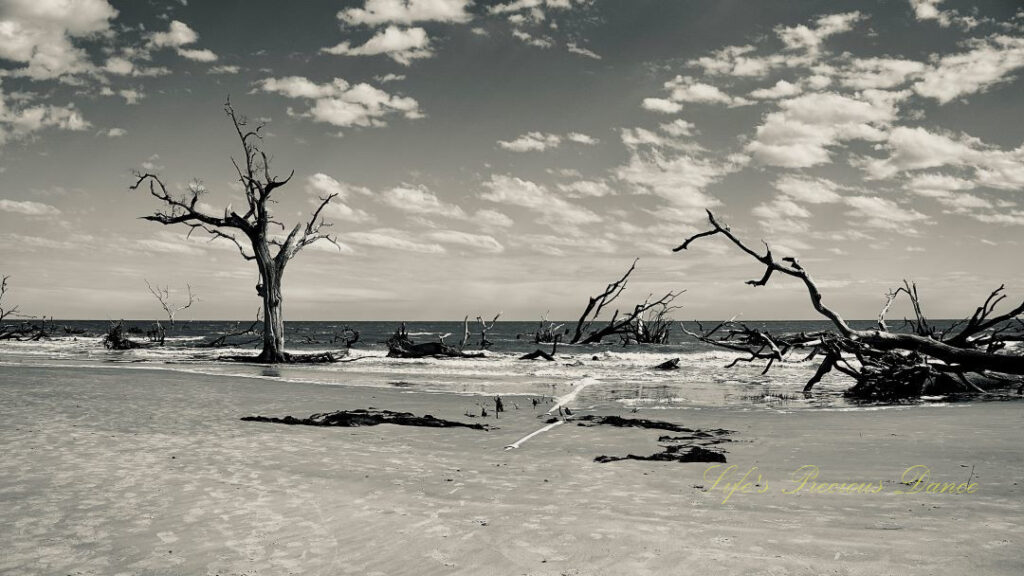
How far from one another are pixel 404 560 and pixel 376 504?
51.3 inches

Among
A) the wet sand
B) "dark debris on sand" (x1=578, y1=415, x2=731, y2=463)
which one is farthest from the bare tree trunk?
"dark debris on sand" (x1=578, y1=415, x2=731, y2=463)

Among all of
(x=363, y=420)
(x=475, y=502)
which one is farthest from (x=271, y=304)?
(x=475, y=502)

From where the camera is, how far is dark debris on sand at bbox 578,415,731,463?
7078mm

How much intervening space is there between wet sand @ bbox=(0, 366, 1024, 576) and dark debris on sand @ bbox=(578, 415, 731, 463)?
216 millimetres

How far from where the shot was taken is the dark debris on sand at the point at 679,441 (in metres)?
7.08

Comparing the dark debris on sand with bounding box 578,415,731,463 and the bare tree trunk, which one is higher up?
the bare tree trunk

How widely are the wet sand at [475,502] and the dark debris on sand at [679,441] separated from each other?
216 mm

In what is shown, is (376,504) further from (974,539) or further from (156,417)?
(156,417)

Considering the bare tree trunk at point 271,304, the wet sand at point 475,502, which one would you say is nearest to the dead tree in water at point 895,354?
the wet sand at point 475,502

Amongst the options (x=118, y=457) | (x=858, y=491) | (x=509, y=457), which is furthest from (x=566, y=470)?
(x=118, y=457)

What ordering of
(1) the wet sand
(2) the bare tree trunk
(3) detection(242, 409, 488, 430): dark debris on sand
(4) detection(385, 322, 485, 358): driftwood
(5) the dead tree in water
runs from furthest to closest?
1. (4) detection(385, 322, 485, 358): driftwood
2. (2) the bare tree trunk
3. (5) the dead tree in water
4. (3) detection(242, 409, 488, 430): dark debris on sand
5. (1) the wet sand

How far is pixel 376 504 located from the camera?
5.30m

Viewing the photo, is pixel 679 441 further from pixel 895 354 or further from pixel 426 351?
pixel 426 351

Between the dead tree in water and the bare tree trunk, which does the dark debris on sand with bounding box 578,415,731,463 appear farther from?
the bare tree trunk
